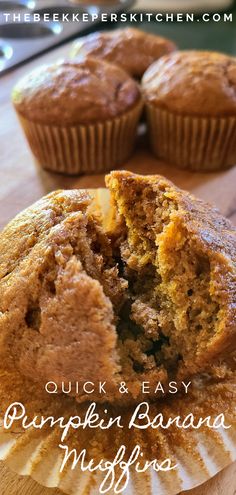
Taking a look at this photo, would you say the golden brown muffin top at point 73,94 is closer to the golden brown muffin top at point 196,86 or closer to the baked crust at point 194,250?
the golden brown muffin top at point 196,86

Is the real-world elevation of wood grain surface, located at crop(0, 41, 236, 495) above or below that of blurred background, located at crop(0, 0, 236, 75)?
below

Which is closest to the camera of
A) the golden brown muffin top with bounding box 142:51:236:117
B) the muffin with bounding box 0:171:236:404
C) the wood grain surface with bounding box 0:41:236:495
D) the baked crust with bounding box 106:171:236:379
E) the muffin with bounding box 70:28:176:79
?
the muffin with bounding box 0:171:236:404

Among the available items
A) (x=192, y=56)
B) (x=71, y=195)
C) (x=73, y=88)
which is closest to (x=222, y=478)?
(x=71, y=195)

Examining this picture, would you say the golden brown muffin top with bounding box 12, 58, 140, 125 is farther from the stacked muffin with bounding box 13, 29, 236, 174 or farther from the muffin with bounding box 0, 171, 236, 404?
the muffin with bounding box 0, 171, 236, 404

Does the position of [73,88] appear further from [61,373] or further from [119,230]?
[61,373]

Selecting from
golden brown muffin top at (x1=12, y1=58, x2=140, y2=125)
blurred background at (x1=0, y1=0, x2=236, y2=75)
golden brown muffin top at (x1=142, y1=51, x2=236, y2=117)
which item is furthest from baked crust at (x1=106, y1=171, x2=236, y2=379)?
blurred background at (x1=0, y1=0, x2=236, y2=75)

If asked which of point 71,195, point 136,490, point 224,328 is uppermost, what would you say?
point 71,195

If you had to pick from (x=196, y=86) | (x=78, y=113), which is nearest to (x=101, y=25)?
(x=196, y=86)
